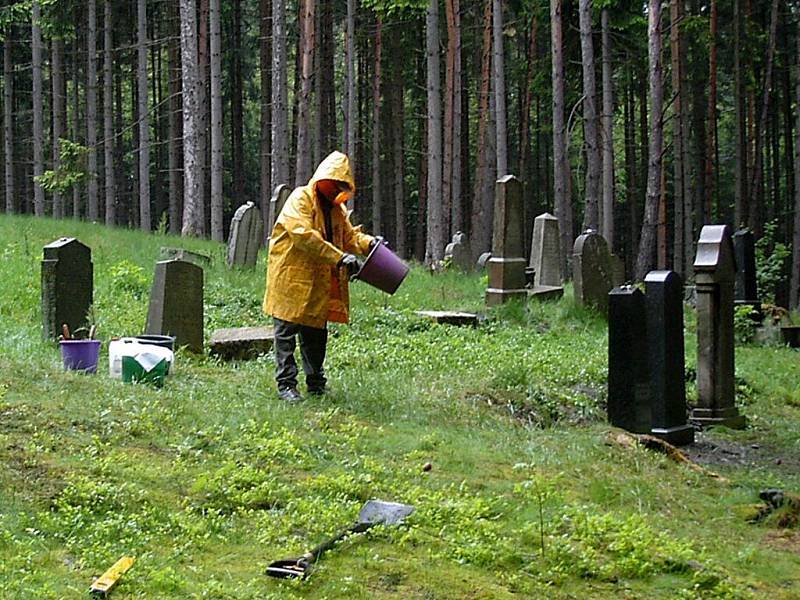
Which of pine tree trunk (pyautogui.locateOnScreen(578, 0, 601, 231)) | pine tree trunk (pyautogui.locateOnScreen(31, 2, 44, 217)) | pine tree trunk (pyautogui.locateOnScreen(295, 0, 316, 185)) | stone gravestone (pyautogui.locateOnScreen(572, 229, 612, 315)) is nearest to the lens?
stone gravestone (pyautogui.locateOnScreen(572, 229, 612, 315))

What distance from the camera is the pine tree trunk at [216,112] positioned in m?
25.8

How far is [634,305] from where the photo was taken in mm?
9227

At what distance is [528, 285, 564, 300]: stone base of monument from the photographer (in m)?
16.0

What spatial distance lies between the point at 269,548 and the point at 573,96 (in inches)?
1051

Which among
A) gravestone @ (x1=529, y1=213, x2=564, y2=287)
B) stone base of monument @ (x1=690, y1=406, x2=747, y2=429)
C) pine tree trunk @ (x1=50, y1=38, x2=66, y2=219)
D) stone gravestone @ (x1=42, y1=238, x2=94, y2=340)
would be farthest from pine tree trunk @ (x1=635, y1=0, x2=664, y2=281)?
pine tree trunk @ (x1=50, y1=38, x2=66, y2=219)

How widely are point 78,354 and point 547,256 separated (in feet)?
32.7

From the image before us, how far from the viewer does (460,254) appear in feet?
74.6

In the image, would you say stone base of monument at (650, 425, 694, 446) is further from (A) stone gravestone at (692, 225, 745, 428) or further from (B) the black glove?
(B) the black glove

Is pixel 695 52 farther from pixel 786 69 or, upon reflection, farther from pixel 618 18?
pixel 618 18

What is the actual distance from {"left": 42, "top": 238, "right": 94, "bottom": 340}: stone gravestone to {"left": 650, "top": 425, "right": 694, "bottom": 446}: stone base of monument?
5.25m

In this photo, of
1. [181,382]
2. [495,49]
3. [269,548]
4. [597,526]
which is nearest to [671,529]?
[597,526]

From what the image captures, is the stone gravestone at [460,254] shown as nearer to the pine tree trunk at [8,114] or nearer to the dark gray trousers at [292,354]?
the dark gray trousers at [292,354]

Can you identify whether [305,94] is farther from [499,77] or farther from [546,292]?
[546,292]

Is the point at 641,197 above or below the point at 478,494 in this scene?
above
